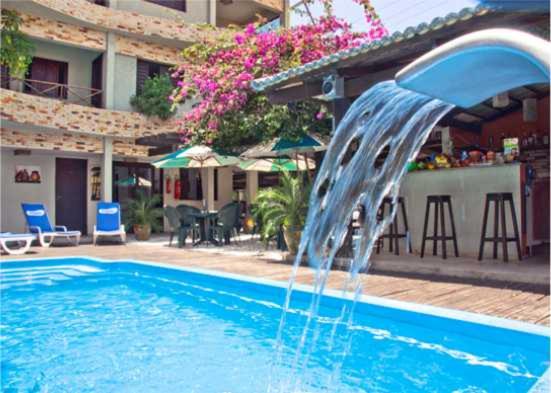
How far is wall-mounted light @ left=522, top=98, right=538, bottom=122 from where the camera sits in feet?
33.0

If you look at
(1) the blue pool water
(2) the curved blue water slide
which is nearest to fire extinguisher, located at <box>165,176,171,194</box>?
(1) the blue pool water

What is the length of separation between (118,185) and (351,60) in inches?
486

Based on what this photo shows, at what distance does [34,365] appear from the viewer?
4102 mm

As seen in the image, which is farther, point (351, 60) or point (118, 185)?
point (118, 185)

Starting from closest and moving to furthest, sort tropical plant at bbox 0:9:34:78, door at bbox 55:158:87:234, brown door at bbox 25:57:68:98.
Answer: tropical plant at bbox 0:9:34:78 → brown door at bbox 25:57:68:98 → door at bbox 55:158:87:234

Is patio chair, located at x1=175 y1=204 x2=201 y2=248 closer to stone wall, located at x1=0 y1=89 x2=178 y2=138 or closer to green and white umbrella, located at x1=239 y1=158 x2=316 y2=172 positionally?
green and white umbrella, located at x1=239 y1=158 x2=316 y2=172

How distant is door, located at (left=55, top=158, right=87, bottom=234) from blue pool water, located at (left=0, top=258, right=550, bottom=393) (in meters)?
9.80

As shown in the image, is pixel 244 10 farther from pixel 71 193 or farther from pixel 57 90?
pixel 71 193

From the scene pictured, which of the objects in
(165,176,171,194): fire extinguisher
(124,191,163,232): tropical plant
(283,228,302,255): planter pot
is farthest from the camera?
(165,176,171,194): fire extinguisher

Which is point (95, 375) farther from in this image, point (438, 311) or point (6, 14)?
point (6, 14)

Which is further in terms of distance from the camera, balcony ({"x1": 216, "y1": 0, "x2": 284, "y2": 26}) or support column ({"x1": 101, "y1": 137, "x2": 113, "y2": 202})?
balcony ({"x1": 216, "y1": 0, "x2": 284, "y2": 26})

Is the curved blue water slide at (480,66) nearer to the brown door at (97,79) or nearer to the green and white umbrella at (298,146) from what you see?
the green and white umbrella at (298,146)

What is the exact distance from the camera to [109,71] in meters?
15.7

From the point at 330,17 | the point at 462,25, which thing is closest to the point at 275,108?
the point at 330,17
